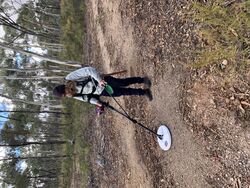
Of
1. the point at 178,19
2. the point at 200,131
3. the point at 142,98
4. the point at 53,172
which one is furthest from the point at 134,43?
the point at 53,172

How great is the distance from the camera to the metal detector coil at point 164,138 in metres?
8.44

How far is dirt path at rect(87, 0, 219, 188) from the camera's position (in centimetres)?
762

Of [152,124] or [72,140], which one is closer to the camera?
[152,124]

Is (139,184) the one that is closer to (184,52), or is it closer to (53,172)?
(184,52)

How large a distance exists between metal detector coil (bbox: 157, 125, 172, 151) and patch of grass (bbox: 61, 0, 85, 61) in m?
11.7

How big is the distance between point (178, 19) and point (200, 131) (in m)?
2.53

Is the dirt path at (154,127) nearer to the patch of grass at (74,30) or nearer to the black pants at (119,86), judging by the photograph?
the black pants at (119,86)

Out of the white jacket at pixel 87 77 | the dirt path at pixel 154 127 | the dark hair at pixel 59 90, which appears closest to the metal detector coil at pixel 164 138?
the dirt path at pixel 154 127

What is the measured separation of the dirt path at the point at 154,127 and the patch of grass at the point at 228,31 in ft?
5.62

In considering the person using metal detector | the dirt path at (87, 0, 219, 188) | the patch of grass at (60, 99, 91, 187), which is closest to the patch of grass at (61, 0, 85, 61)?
the patch of grass at (60, 99, 91, 187)

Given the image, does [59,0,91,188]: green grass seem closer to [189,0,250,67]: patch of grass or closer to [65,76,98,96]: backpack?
[65,76,98,96]: backpack

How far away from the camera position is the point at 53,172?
30094 mm

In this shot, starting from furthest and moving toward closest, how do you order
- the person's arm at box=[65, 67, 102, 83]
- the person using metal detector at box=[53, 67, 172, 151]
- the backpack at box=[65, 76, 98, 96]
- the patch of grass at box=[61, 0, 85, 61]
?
the patch of grass at box=[61, 0, 85, 61]
the backpack at box=[65, 76, 98, 96]
the person using metal detector at box=[53, 67, 172, 151]
the person's arm at box=[65, 67, 102, 83]

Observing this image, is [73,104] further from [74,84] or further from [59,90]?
[59,90]
